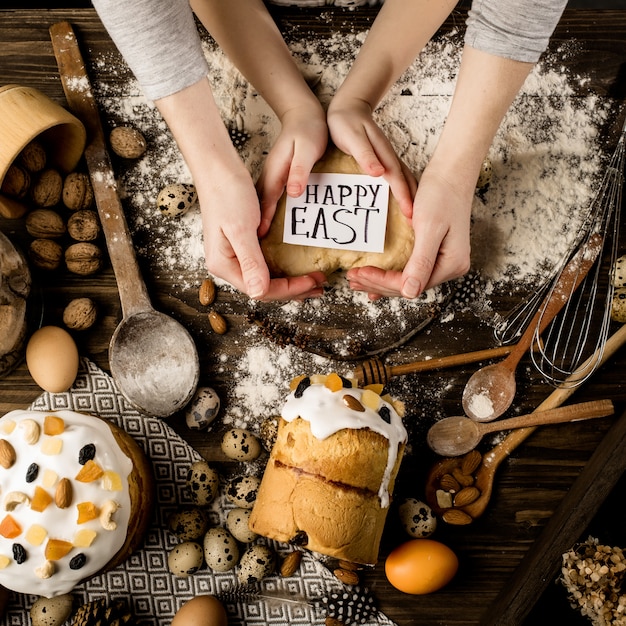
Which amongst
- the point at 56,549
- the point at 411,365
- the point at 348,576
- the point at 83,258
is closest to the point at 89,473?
the point at 56,549

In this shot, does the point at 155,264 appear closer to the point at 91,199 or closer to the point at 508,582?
the point at 91,199

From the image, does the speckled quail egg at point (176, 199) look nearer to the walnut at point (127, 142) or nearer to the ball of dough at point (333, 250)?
the walnut at point (127, 142)

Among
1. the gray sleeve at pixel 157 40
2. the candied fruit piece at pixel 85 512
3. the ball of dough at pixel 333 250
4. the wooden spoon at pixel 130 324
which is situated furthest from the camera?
the wooden spoon at pixel 130 324

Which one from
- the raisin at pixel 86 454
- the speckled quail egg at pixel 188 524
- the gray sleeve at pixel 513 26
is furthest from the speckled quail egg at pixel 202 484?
the gray sleeve at pixel 513 26

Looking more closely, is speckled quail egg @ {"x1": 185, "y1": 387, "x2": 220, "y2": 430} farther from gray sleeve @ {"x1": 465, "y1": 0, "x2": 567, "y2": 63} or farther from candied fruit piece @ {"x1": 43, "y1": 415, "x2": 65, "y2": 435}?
gray sleeve @ {"x1": 465, "y1": 0, "x2": 567, "y2": 63}

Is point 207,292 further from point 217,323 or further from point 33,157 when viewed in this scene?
point 33,157

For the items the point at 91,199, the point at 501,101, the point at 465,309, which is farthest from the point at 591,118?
the point at 91,199

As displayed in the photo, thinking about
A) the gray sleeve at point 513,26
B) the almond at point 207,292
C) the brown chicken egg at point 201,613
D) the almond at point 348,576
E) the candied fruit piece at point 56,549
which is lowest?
the brown chicken egg at point 201,613
